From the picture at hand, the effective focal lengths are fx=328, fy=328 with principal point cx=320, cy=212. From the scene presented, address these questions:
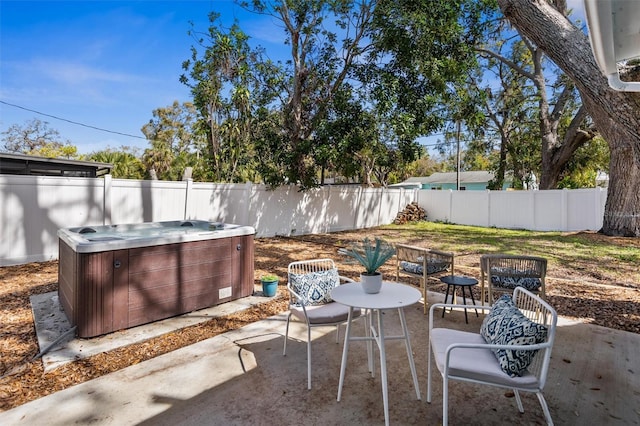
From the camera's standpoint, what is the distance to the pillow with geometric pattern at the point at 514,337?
190 cm

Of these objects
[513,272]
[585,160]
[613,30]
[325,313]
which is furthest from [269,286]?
[585,160]

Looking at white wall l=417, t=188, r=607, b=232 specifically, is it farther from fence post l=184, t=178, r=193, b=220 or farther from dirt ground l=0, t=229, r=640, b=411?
fence post l=184, t=178, r=193, b=220

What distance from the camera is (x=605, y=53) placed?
69.3 inches

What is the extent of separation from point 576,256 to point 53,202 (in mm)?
10989

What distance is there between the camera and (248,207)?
930 centimetres

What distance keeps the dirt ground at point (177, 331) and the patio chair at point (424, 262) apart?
0.98 meters

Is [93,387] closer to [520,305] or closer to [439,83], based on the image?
[520,305]

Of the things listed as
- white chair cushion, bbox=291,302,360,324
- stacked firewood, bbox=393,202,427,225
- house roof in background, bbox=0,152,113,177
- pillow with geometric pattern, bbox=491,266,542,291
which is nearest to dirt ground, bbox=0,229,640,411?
pillow with geometric pattern, bbox=491,266,542,291

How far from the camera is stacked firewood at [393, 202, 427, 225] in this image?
14292mm

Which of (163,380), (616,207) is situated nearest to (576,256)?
(616,207)

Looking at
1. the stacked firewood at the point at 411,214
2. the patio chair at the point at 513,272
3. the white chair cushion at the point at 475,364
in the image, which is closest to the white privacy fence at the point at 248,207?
the stacked firewood at the point at 411,214

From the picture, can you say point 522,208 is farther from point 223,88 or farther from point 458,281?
point 223,88

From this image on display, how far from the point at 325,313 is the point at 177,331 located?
1.76 metres

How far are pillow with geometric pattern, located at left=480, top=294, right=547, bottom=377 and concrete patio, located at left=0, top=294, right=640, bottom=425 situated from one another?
19.0 inches
